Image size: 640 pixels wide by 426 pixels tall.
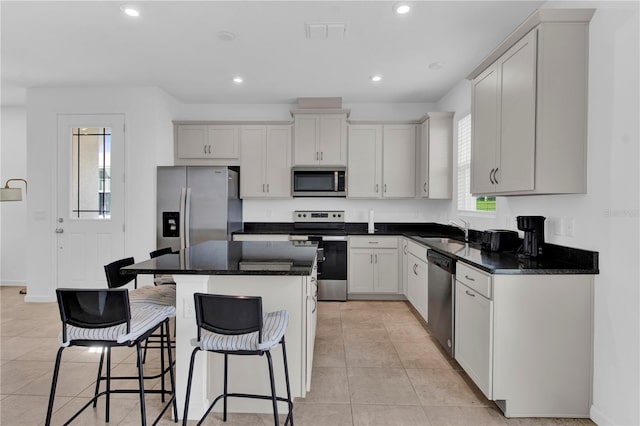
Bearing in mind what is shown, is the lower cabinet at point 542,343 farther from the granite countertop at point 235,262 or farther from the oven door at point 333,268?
the oven door at point 333,268

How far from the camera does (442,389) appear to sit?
2.48 metres

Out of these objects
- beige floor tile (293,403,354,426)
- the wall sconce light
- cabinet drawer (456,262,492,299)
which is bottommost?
beige floor tile (293,403,354,426)

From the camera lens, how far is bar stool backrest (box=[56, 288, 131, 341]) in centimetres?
166

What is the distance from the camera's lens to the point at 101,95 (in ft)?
14.7

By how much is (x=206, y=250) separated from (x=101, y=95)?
319cm

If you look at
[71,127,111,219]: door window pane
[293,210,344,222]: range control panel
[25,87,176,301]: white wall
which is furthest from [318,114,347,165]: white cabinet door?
[71,127,111,219]: door window pane

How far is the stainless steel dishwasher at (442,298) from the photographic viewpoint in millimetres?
2771

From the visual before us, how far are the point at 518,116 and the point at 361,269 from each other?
9.46ft

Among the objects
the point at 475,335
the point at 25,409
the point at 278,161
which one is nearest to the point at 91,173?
the point at 278,161

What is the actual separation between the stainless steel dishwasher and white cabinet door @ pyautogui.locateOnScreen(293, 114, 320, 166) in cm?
226

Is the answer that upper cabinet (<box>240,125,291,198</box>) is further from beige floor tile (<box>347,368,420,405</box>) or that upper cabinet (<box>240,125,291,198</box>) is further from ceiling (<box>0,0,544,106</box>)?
beige floor tile (<box>347,368,420,405</box>)

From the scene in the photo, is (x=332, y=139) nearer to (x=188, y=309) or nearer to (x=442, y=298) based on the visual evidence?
(x=442, y=298)

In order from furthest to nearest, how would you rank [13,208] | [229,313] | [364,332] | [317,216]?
[13,208] < [317,216] < [364,332] < [229,313]

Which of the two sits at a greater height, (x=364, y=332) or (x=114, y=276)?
(x=114, y=276)
